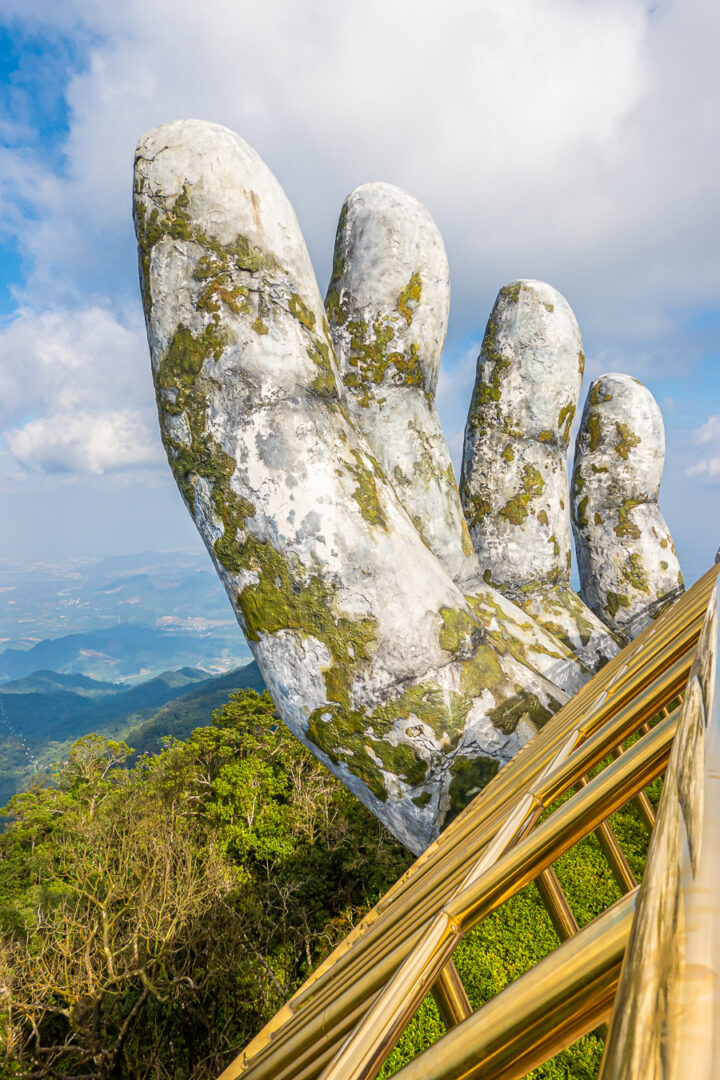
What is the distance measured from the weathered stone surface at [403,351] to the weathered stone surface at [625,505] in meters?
2.19

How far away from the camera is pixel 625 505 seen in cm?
618

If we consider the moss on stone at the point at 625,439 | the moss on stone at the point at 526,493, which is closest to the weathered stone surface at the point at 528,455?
the moss on stone at the point at 526,493

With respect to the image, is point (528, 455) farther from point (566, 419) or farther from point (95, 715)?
point (95, 715)

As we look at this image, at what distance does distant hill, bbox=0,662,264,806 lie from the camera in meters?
71.7

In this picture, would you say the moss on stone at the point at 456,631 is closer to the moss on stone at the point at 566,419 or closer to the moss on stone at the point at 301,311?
the moss on stone at the point at 301,311

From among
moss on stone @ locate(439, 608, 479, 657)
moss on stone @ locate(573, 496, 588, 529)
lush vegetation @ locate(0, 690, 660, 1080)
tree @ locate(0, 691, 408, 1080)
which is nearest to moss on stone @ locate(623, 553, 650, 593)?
moss on stone @ locate(573, 496, 588, 529)

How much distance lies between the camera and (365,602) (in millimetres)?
2727

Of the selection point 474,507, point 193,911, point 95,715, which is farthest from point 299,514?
point 95,715

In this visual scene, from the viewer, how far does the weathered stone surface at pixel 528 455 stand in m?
5.36

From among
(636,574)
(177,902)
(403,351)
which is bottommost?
(177,902)

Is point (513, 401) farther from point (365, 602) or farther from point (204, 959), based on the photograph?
point (204, 959)

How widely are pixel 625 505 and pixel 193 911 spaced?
13130 mm

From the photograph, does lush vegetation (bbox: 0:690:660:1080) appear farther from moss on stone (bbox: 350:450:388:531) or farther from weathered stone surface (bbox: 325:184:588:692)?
moss on stone (bbox: 350:450:388:531)

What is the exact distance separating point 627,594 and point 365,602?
4497 millimetres
